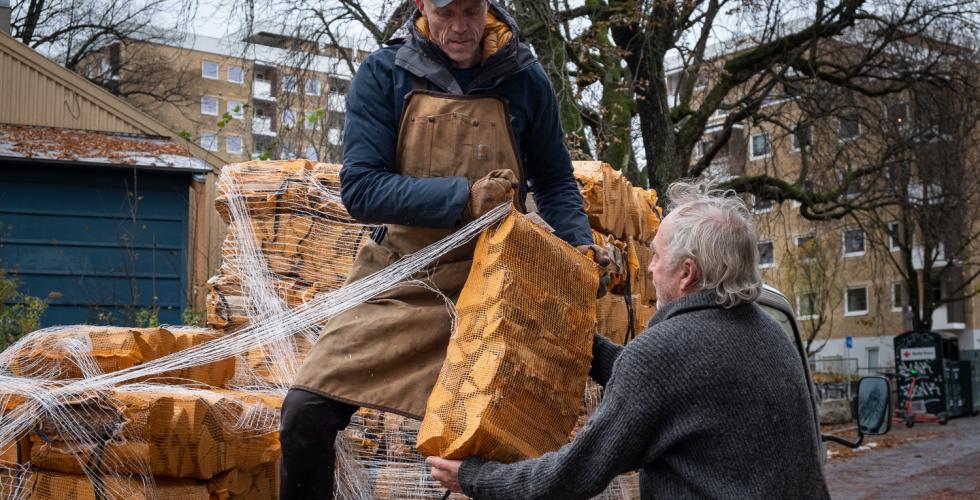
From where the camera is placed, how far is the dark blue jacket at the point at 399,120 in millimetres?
2646

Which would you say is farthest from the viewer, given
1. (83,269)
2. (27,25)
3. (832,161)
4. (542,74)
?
(27,25)

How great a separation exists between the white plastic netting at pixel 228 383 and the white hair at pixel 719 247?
0.48m

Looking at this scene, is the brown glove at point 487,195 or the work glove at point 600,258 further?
the work glove at point 600,258

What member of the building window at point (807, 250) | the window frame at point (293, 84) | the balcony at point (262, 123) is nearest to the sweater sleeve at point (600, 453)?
the window frame at point (293, 84)

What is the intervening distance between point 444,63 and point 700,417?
123 centimetres

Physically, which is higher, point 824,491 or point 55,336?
point 55,336

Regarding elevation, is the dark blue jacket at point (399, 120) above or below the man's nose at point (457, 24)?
below

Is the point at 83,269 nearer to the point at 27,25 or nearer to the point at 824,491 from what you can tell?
the point at 824,491

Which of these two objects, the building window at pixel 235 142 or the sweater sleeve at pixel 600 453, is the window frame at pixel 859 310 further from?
the sweater sleeve at pixel 600 453

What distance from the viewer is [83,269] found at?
10719 mm

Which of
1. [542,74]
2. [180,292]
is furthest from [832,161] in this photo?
[542,74]

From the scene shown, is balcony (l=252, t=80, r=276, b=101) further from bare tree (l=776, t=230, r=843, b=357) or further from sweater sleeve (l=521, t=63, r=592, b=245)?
bare tree (l=776, t=230, r=843, b=357)

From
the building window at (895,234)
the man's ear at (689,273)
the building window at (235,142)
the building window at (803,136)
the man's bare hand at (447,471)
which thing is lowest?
the man's bare hand at (447,471)

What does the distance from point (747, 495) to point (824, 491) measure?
30 centimetres
